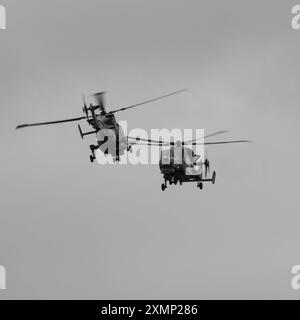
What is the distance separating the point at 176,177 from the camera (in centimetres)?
8650
